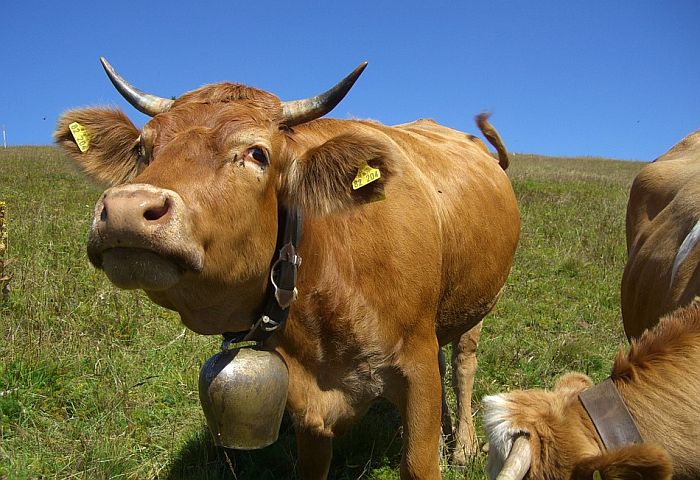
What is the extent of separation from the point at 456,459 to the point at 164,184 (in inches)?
126

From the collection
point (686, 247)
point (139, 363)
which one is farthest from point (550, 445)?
point (139, 363)

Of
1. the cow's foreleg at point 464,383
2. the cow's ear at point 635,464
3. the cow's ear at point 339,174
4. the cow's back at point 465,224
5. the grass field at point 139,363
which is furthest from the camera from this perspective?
the cow's foreleg at point 464,383

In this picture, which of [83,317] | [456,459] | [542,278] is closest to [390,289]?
[456,459]

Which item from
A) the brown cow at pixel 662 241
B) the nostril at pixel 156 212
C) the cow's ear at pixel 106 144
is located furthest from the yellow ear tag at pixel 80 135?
the brown cow at pixel 662 241

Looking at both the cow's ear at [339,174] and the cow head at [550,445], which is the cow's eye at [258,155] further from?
the cow head at [550,445]

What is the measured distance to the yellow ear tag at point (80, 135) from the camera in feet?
10.7

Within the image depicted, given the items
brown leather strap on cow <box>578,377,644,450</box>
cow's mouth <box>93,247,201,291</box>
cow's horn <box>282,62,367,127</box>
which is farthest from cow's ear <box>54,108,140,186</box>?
brown leather strap on cow <box>578,377,644,450</box>

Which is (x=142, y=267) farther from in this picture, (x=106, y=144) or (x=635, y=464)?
(x=635, y=464)

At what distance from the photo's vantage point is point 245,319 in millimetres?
3068

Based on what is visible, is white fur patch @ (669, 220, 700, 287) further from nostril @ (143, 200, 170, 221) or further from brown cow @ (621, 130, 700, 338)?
nostril @ (143, 200, 170, 221)

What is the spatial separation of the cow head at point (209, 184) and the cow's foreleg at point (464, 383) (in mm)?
2483

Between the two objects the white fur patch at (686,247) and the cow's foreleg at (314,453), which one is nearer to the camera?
the cow's foreleg at (314,453)

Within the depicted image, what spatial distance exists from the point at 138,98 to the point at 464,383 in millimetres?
3328

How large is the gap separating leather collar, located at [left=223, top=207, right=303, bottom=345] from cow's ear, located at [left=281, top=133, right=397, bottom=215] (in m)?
0.10
